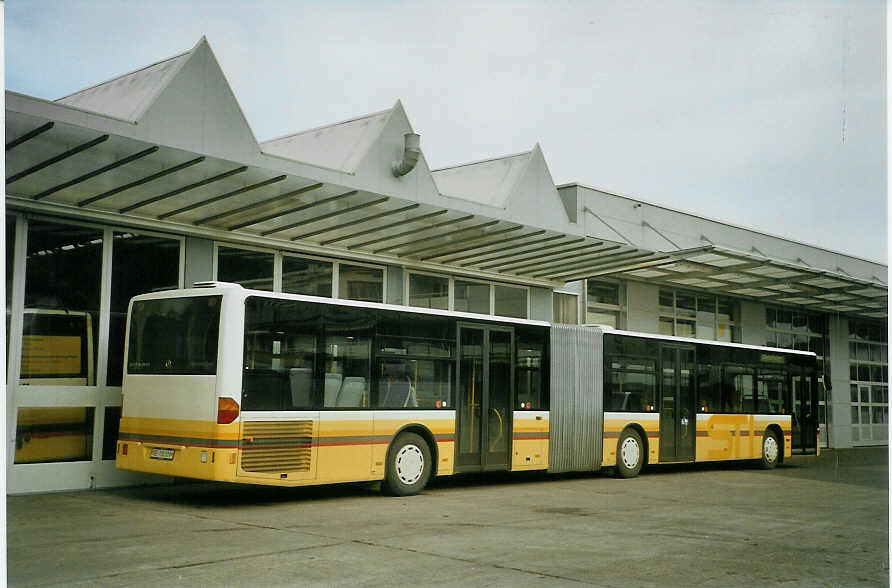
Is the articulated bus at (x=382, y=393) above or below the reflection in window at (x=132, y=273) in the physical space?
below

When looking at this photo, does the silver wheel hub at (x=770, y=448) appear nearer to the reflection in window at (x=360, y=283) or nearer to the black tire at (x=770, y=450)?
the black tire at (x=770, y=450)

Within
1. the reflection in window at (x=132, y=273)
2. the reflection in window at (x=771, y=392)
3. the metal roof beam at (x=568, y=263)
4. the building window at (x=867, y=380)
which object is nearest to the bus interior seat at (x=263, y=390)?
the reflection in window at (x=132, y=273)

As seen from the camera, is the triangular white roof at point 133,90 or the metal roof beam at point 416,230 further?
the metal roof beam at point 416,230

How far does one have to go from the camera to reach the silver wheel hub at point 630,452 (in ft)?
57.0

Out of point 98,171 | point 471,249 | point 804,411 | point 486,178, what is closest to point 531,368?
point 471,249

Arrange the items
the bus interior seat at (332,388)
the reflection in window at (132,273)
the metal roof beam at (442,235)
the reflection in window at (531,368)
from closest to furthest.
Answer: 1. the bus interior seat at (332,388)
2. the reflection in window at (132,273)
3. the reflection in window at (531,368)
4. the metal roof beam at (442,235)

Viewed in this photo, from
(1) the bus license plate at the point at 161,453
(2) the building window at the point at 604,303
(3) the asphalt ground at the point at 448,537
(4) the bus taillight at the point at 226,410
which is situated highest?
(2) the building window at the point at 604,303

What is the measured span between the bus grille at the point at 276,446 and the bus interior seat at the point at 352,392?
67cm

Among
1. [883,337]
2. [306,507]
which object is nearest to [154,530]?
[306,507]

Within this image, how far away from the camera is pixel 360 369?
1275 cm

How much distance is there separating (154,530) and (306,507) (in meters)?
2.68

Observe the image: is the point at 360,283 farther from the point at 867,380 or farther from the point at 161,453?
the point at 867,380

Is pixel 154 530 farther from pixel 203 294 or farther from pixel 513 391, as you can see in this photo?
pixel 513 391

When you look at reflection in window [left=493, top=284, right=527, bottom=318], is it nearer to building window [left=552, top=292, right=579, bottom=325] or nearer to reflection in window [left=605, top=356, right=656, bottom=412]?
building window [left=552, top=292, right=579, bottom=325]
